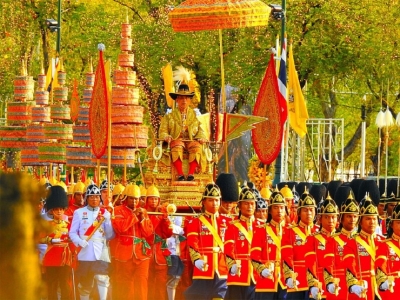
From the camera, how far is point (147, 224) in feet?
46.1

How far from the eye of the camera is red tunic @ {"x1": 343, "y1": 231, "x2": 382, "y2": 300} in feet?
31.5

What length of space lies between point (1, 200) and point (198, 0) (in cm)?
1676

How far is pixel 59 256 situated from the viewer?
13.6 m

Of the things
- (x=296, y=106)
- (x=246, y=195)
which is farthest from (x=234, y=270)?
(x=296, y=106)

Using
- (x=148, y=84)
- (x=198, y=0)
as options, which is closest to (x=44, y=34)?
(x=148, y=84)

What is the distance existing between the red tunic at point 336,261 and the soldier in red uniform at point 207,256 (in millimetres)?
1104

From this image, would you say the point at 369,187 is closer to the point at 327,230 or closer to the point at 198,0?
the point at 327,230

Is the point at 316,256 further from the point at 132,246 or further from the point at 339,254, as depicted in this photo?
the point at 132,246

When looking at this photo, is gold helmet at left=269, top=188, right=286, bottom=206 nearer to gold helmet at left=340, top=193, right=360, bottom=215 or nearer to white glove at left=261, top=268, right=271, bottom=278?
white glove at left=261, top=268, right=271, bottom=278

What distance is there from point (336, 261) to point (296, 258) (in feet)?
3.01

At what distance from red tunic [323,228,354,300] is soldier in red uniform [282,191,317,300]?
0.63m

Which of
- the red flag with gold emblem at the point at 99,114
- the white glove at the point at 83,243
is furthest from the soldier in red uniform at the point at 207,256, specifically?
the red flag with gold emblem at the point at 99,114

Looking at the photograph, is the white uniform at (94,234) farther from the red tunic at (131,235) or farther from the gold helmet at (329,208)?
the gold helmet at (329,208)

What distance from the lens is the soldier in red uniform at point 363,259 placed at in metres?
9.55
